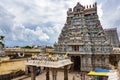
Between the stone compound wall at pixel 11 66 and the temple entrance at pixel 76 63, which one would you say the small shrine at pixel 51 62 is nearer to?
the stone compound wall at pixel 11 66

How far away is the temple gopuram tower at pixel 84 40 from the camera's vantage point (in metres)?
31.3

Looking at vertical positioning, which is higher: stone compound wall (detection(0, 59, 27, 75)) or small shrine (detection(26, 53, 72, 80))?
small shrine (detection(26, 53, 72, 80))

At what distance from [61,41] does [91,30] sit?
702 centimetres

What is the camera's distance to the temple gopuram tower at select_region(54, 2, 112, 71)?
31.3 metres

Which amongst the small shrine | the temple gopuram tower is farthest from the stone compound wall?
the temple gopuram tower

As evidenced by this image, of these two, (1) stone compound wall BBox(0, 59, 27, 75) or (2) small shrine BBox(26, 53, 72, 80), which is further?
(1) stone compound wall BBox(0, 59, 27, 75)

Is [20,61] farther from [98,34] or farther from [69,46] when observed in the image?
[98,34]

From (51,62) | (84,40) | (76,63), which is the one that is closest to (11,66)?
(51,62)

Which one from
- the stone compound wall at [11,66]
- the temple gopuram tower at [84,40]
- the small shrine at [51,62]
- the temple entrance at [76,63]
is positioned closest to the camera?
the small shrine at [51,62]

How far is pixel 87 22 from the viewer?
33875 mm

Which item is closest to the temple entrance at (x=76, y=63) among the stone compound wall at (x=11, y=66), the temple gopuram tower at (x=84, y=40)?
the temple gopuram tower at (x=84, y=40)

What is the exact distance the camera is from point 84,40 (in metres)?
32.6

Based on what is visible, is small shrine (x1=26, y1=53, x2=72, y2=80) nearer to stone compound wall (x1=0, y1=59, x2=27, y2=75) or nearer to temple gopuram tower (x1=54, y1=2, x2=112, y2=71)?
stone compound wall (x1=0, y1=59, x2=27, y2=75)

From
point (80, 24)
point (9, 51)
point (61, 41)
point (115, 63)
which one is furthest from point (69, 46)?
point (9, 51)
